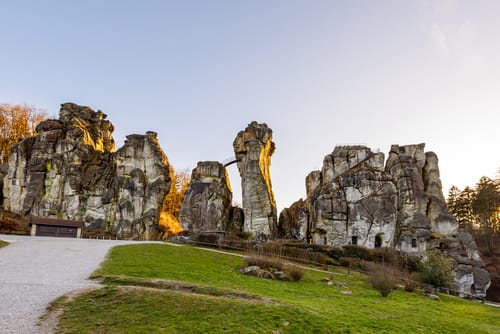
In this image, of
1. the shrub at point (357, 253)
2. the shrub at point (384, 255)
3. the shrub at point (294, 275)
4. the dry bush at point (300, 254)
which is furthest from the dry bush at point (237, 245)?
the shrub at point (384, 255)

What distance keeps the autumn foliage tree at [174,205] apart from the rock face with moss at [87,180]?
334 centimetres

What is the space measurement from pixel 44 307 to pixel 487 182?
216ft

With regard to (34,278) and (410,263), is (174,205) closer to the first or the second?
(410,263)

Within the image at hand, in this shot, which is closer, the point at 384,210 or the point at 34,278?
the point at 34,278

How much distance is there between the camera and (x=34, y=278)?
42.2ft

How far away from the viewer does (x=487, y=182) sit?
55438 millimetres

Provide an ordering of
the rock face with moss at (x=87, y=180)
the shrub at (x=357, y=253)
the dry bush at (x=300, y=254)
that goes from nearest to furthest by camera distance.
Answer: the dry bush at (x=300, y=254) < the shrub at (x=357, y=253) < the rock face with moss at (x=87, y=180)

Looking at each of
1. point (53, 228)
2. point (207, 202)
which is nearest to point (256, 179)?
point (207, 202)

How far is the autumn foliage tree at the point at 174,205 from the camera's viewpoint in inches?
1970

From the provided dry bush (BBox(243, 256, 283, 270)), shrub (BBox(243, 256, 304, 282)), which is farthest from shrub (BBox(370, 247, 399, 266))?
dry bush (BBox(243, 256, 283, 270))

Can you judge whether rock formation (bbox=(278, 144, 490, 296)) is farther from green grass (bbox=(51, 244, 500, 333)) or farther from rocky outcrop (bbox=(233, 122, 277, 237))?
Result: green grass (bbox=(51, 244, 500, 333))

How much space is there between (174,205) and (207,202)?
1816 cm

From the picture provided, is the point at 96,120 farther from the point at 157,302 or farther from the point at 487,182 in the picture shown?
the point at 487,182

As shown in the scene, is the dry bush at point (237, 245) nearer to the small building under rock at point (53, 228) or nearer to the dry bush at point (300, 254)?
the dry bush at point (300, 254)
